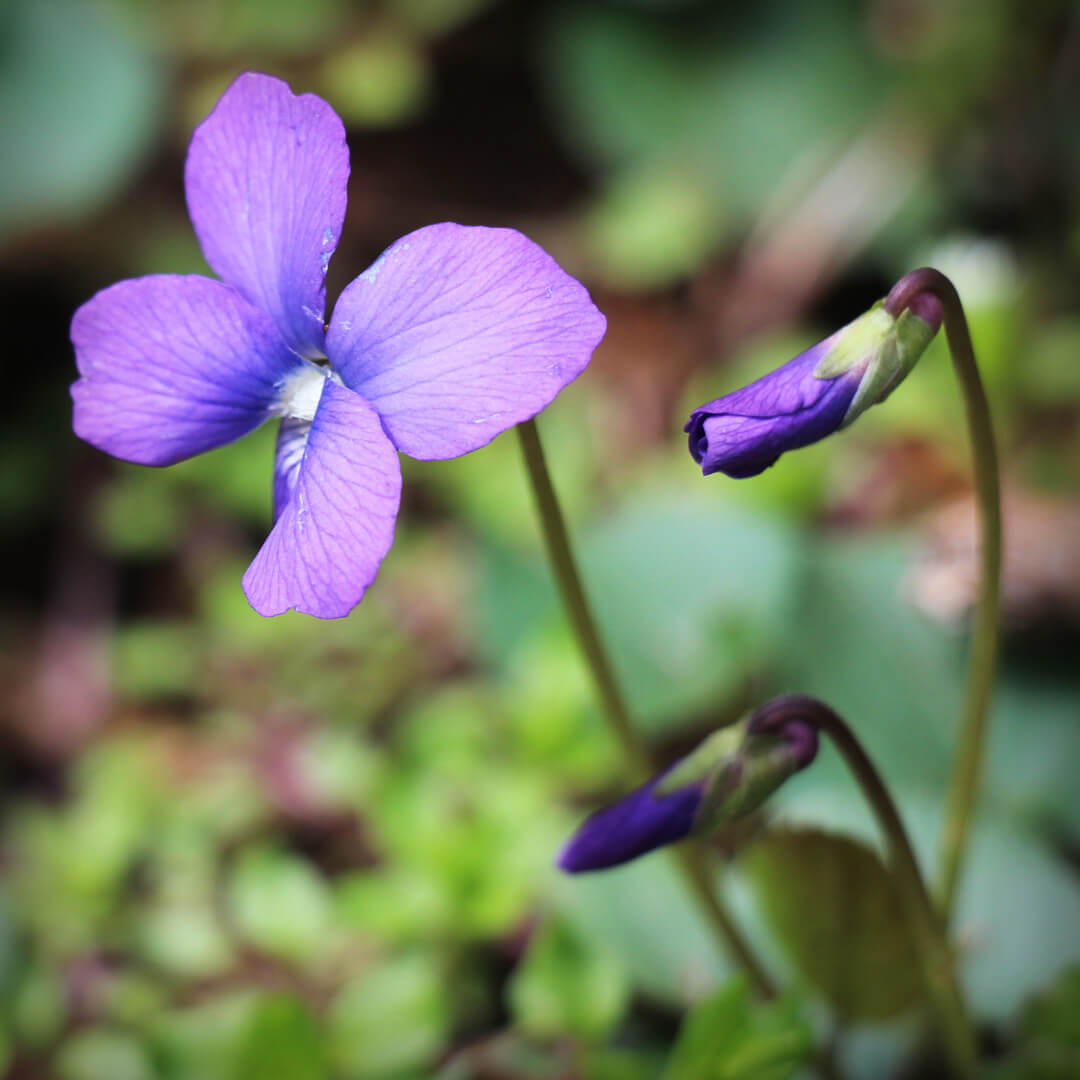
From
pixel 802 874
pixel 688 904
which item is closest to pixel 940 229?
pixel 688 904

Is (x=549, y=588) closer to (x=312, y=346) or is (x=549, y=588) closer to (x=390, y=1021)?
(x=390, y=1021)

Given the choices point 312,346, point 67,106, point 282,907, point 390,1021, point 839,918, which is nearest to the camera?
Answer: point 312,346

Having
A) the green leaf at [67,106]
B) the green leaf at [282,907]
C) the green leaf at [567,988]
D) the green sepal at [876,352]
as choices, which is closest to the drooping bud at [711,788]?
the green sepal at [876,352]

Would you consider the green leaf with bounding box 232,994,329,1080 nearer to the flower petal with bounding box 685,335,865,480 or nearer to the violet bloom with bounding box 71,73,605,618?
the violet bloom with bounding box 71,73,605,618

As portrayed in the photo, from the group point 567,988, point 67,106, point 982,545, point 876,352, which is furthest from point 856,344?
point 67,106

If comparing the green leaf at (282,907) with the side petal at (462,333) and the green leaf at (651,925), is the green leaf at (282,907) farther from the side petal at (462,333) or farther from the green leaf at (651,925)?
the side petal at (462,333)

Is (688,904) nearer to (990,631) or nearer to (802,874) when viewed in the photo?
(802,874)
